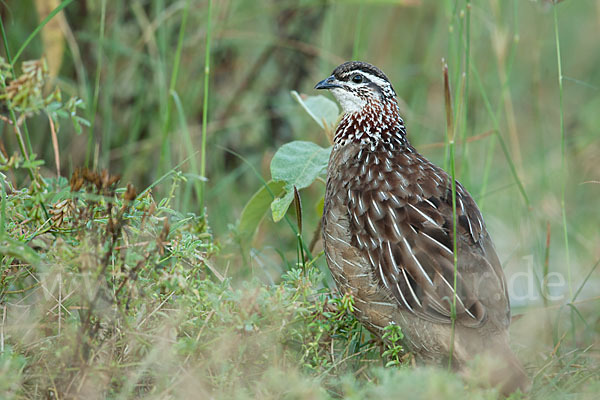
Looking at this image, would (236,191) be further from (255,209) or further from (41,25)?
(41,25)

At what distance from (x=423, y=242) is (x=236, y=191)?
10.8 feet

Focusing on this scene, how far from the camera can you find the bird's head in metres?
4.38

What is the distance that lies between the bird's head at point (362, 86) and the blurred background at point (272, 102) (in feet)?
2.65

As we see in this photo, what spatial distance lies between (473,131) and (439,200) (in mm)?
3304

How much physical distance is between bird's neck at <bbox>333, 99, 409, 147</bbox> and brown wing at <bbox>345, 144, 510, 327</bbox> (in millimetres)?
298

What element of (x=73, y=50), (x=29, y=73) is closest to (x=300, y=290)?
(x=29, y=73)

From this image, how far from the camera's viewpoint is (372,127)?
4.34m

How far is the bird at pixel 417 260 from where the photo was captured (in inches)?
134

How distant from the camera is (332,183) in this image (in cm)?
413

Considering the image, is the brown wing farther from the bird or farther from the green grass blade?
the green grass blade

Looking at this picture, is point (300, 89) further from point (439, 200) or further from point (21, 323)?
point (21, 323)

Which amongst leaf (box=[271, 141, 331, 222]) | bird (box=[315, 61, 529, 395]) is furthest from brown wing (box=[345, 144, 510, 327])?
leaf (box=[271, 141, 331, 222])

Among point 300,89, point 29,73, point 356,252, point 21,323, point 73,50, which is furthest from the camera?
point 300,89

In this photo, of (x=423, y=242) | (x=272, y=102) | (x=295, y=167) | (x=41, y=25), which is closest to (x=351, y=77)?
(x=295, y=167)
